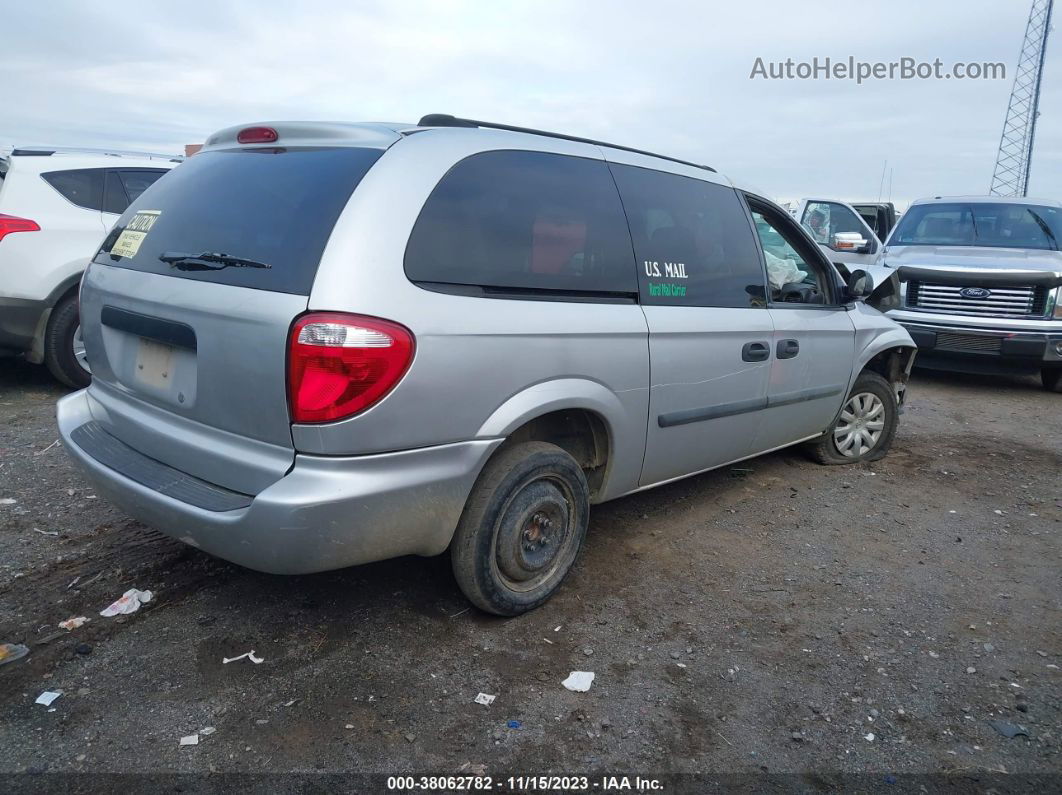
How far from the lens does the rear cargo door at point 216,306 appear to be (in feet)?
8.18

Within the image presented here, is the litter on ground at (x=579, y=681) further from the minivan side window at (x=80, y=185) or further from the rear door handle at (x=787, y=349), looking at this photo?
the minivan side window at (x=80, y=185)

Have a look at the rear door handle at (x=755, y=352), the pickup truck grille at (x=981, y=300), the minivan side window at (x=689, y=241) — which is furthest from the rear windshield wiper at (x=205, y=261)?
the pickup truck grille at (x=981, y=300)

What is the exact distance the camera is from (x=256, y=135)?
3.10m

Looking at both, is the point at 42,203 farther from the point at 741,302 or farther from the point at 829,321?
the point at 829,321

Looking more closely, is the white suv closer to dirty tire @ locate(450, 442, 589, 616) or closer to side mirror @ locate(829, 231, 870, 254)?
dirty tire @ locate(450, 442, 589, 616)

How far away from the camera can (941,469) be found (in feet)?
17.8

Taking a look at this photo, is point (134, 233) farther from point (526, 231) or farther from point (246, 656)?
point (246, 656)

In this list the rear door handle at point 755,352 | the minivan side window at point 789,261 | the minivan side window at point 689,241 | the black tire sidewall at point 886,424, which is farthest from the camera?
the black tire sidewall at point 886,424

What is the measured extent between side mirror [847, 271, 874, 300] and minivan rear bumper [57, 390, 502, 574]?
2.91 meters

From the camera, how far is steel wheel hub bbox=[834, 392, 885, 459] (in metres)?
5.24

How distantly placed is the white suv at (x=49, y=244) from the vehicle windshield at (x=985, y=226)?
8.32 meters

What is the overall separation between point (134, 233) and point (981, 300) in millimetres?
7679

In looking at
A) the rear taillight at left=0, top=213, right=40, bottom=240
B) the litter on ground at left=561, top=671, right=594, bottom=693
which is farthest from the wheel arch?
the rear taillight at left=0, top=213, right=40, bottom=240

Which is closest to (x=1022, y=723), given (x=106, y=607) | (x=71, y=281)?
(x=106, y=607)
